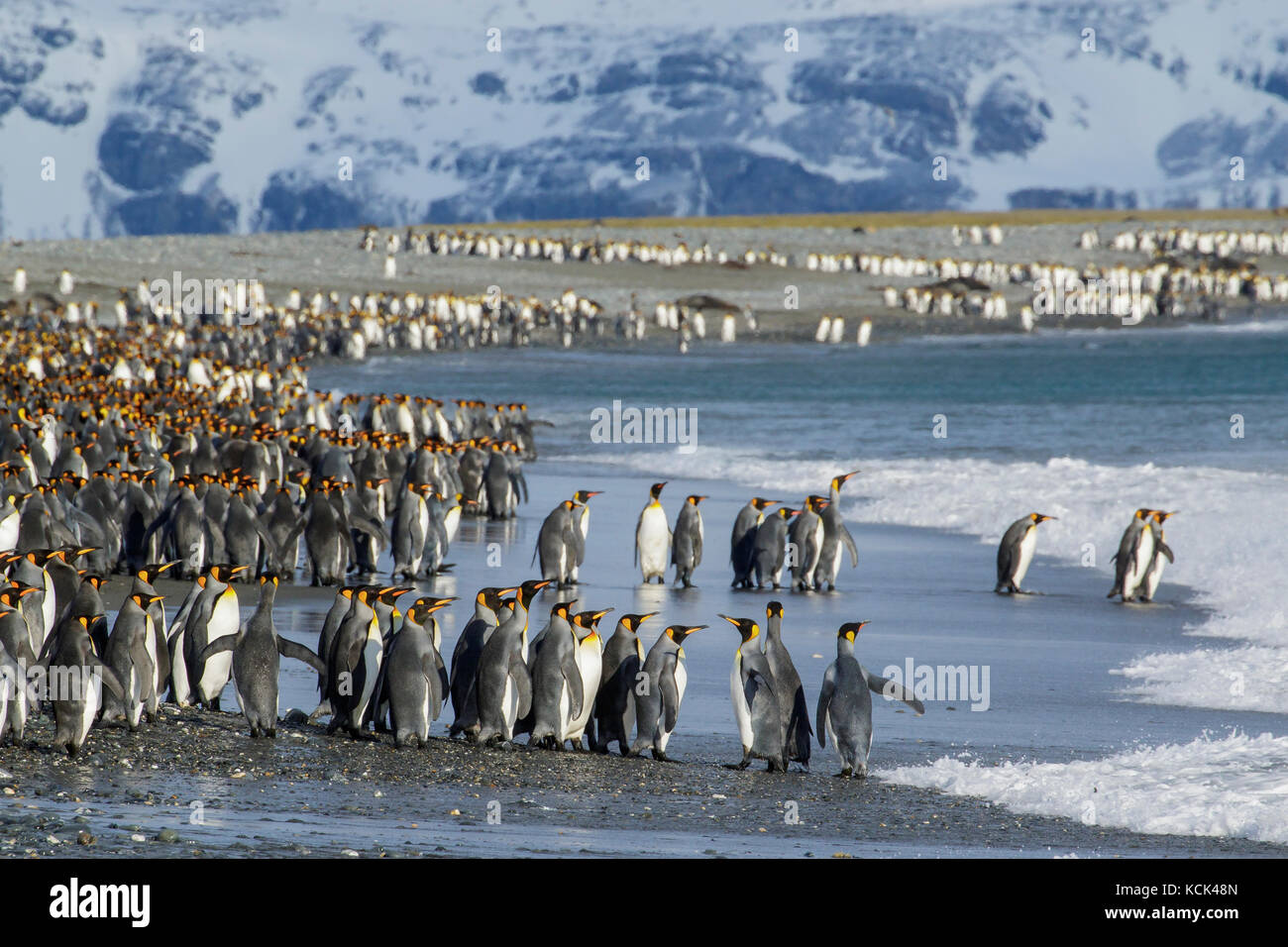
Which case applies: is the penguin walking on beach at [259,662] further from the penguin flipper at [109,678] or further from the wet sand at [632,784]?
the penguin flipper at [109,678]

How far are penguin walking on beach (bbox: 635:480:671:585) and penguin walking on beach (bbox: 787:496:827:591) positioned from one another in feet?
3.01

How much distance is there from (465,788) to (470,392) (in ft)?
79.9

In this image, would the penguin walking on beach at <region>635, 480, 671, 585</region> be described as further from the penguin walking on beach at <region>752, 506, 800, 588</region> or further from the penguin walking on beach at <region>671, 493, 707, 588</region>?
the penguin walking on beach at <region>752, 506, 800, 588</region>

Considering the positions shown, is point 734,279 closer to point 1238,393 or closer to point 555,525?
point 1238,393

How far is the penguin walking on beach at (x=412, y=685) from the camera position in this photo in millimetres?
6914

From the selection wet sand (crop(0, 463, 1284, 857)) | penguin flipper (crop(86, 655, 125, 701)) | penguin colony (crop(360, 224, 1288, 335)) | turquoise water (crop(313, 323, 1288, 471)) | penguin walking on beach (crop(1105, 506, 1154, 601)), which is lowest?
wet sand (crop(0, 463, 1284, 857))

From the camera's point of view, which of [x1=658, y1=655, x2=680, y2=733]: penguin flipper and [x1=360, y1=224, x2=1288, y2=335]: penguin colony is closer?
[x1=658, y1=655, x2=680, y2=733]: penguin flipper

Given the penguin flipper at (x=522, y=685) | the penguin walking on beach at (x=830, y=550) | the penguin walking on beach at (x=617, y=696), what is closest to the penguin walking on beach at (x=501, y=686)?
the penguin flipper at (x=522, y=685)

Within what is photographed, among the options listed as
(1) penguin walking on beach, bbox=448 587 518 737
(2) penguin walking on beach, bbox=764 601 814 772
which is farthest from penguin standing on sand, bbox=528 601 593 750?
(2) penguin walking on beach, bbox=764 601 814 772

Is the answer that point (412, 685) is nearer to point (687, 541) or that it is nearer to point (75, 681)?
point (75, 681)

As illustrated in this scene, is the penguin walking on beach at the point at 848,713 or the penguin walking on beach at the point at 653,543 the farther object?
the penguin walking on beach at the point at 653,543

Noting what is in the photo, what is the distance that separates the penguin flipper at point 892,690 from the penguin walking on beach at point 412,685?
1.86 meters

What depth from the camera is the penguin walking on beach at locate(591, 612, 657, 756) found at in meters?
7.21
